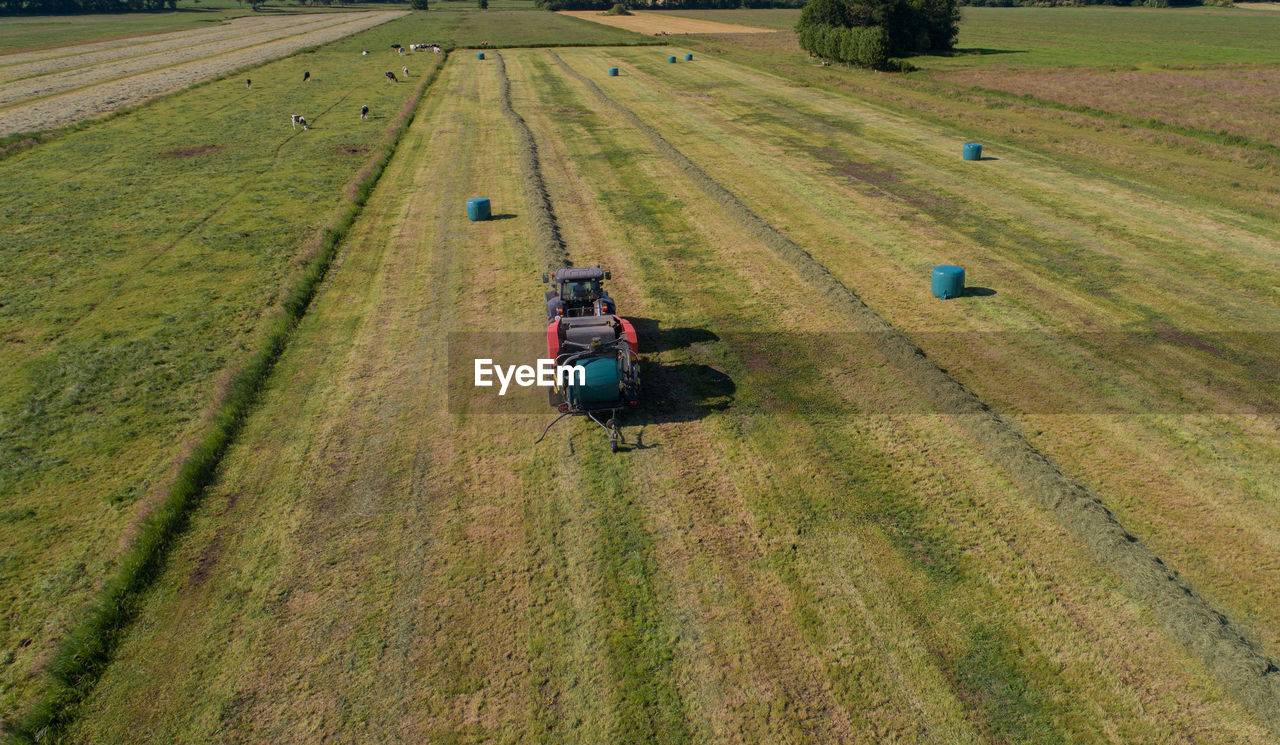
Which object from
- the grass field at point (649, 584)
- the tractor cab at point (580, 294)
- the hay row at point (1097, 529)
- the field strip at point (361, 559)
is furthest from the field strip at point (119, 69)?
the hay row at point (1097, 529)

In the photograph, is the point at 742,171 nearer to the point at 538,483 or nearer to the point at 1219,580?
the point at 538,483

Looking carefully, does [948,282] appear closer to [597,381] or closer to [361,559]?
[597,381]

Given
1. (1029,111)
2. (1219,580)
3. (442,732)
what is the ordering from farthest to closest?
(1029,111), (1219,580), (442,732)

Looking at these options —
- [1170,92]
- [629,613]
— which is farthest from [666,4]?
[629,613]

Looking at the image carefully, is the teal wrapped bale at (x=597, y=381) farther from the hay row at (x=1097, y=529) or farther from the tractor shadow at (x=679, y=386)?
the hay row at (x=1097, y=529)

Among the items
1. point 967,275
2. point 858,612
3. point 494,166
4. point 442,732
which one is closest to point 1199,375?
point 967,275

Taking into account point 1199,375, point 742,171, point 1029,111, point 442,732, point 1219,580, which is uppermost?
point 1029,111
